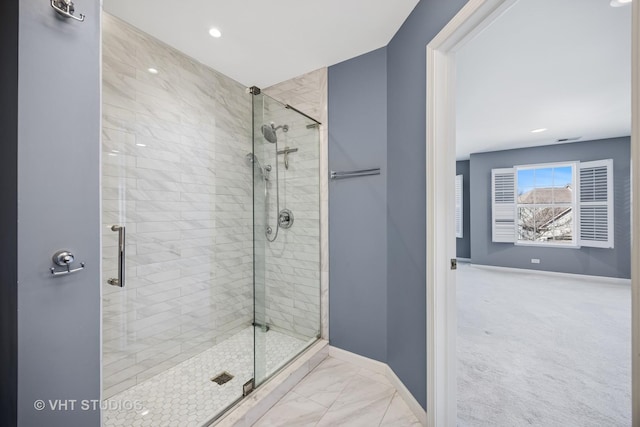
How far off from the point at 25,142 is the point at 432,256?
175 cm

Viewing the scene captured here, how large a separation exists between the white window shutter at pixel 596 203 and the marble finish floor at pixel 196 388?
603 centimetres

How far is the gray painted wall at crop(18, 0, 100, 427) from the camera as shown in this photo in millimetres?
822

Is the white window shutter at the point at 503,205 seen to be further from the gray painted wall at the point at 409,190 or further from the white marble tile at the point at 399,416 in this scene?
the white marble tile at the point at 399,416

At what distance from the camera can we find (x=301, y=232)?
224 cm

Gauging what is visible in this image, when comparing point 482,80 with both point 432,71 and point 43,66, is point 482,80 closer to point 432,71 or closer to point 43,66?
point 432,71

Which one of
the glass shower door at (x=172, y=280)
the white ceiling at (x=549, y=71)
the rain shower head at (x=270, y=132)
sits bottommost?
the glass shower door at (x=172, y=280)

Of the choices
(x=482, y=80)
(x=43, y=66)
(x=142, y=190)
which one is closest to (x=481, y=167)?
(x=482, y=80)

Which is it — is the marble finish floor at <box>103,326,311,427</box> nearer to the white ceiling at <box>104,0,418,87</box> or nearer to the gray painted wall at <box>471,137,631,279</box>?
the white ceiling at <box>104,0,418,87</box>

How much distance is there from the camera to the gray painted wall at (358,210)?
2029 mm

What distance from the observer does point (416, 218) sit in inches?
62.8

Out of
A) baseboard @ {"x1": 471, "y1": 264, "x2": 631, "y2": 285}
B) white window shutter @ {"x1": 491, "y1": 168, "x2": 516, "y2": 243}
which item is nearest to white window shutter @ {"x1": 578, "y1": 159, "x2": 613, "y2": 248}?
baseboard @ {"x1": 471, "y1": 264, "x2": 631, "y2": 285}
